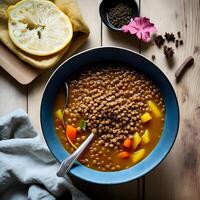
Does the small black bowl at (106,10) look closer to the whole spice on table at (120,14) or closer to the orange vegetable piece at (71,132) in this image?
the whole spice on table at (120,14)

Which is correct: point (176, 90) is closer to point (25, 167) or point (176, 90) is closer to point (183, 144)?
point (183, 144)

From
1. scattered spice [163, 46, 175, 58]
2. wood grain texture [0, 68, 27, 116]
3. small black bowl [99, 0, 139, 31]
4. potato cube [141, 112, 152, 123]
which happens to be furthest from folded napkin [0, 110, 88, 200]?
scattered spice [163, 46, 175, 58]

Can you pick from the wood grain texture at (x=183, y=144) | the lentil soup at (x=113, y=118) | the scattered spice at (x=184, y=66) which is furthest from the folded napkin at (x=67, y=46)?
the scattered spice at (x=184, y=66)

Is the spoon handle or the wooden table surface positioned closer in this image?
the spoon handle

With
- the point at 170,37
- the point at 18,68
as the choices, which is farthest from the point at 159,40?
the point at 18,68

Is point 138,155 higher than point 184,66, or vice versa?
point 184,66

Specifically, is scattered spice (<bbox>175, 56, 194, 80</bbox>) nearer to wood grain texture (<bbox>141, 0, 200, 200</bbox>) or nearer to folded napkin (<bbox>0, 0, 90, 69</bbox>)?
wood grain texture (<bbox>141, 0, 200, 200</bbox>)
